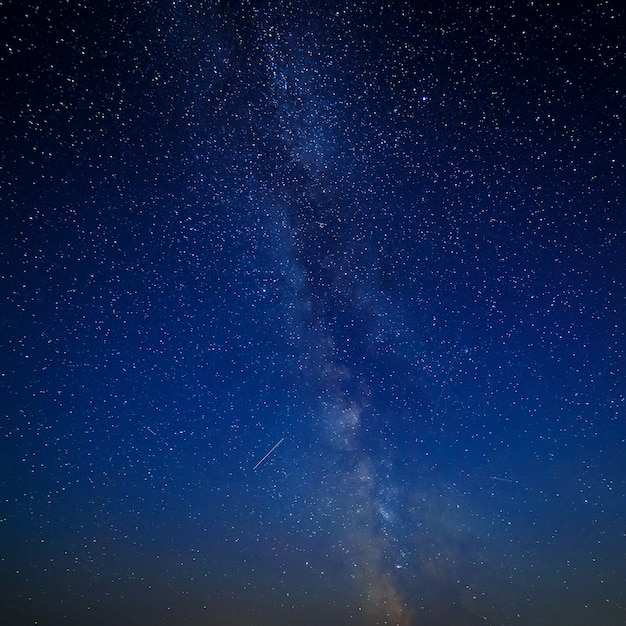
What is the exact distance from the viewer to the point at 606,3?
1.18m

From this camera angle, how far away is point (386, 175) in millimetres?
1623

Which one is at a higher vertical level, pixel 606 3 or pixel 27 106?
pixel 606 3

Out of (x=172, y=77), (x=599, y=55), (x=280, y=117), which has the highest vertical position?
(x=599, y=55)

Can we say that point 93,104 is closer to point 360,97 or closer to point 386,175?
point 360,97

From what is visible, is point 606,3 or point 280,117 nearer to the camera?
point 606,3

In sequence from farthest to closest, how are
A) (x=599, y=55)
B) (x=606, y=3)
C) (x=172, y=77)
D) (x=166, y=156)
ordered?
(x=166, y=156) < (x=172, y=77) < (x=599, y=55) < (x=606, y=3)

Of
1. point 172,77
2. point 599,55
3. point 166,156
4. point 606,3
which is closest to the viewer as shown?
point 606,3

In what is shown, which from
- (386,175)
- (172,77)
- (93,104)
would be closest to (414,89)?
(386,175)

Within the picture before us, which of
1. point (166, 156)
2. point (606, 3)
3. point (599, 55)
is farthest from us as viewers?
point (166, 156)

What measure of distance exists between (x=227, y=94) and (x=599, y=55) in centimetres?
141

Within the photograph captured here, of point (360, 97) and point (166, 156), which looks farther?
point (166, 156)

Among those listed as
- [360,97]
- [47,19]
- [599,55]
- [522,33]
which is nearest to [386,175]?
[360,97]

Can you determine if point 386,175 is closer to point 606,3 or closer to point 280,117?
point 280,117

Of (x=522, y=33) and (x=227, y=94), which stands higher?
(x=522, y=33)
